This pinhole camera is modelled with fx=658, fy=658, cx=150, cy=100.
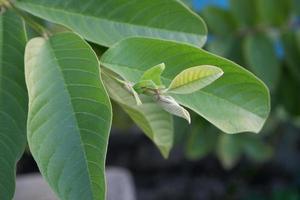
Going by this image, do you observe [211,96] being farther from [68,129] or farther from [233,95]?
[68,129]

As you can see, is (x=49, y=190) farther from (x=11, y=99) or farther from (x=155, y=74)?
(x=155, y=74)

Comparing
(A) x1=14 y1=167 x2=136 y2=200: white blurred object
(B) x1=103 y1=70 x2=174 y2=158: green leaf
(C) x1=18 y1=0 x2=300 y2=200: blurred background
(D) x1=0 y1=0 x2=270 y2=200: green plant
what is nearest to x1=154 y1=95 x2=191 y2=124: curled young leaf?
(D) x1=0 y1=0 x2=270 y2=200: green plant

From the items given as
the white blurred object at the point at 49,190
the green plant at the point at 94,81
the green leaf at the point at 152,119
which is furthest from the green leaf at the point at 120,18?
the white blurred object at the point at 49,190

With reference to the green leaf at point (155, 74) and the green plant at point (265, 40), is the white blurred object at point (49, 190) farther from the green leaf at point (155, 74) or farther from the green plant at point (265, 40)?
the green leaf at point (155, 74)

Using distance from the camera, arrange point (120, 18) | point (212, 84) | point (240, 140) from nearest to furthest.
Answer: point (212, 84) < point (120, 18) < point (240, 140)

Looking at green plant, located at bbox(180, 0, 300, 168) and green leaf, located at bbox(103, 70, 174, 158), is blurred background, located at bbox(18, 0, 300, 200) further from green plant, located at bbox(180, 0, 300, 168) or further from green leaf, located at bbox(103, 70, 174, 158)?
green leaf, located at bbox(103, 70, 174, 158)

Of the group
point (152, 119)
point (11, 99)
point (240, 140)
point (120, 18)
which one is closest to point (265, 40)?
point (240, 140)

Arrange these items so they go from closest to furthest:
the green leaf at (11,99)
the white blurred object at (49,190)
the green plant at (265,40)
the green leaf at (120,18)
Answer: the green leaf at (11,99) → the green leaf at (120,18) → the white blurred object at (49,190) → the green plant at (265,40)
